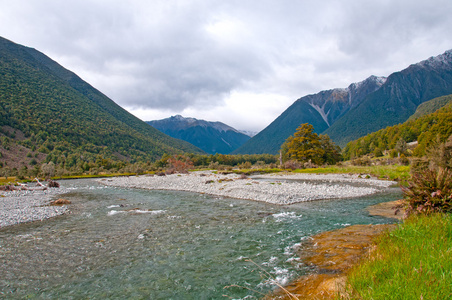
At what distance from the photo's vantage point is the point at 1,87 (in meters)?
104

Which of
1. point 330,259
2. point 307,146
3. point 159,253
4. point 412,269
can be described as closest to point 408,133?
point 307,146

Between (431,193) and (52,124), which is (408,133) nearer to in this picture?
(431,193)

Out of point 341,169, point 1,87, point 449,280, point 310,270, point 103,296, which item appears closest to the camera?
point 449,280

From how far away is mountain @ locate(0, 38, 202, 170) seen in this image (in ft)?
258

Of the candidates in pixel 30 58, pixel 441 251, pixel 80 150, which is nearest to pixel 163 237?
pixel 441 251

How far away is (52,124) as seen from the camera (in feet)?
329

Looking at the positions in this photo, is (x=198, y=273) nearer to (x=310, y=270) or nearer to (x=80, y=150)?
(x=310, y=270)

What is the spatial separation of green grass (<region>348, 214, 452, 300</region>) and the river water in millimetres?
1887

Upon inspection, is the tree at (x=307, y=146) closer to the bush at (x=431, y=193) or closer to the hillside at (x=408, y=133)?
the hillside at (x=408, y=133)

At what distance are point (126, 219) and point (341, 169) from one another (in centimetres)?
4237

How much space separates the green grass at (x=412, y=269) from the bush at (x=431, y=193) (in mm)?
1612

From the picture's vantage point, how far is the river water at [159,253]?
17.5 ft

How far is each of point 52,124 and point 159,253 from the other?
119 meters

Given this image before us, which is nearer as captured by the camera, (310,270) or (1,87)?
(310,270)
